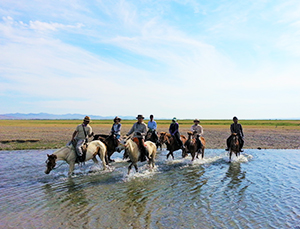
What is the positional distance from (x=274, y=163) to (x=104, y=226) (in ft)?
37.0

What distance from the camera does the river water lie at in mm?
5645

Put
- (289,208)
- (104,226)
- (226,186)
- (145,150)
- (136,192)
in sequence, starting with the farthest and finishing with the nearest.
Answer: (145,150)
(226,186)
(136,192)
(289,208)
(104,226)

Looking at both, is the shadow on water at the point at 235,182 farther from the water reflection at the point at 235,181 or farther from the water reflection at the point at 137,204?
the water reflection at the point at 137,204

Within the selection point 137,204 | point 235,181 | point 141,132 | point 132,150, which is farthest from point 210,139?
point 137,204

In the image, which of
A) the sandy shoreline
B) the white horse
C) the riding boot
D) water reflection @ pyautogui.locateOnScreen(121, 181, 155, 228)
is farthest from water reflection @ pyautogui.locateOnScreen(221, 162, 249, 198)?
the sandy shoreline

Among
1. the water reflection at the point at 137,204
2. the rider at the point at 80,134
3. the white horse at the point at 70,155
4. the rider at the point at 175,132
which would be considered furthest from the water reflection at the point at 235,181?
the rider at the point at 80,134

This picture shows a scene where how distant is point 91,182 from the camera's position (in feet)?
30.0

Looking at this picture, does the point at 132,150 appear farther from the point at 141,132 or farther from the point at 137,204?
the point at 137,204

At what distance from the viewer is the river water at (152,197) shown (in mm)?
5645

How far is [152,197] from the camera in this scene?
7.35 m

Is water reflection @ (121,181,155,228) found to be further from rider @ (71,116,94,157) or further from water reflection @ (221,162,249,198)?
rider @ (71,116,94,157)

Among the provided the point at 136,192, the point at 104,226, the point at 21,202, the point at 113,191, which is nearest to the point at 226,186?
the point at 136,192

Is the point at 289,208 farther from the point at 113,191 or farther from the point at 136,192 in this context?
the point at 113,191

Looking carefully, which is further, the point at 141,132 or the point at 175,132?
the point at 175,132
